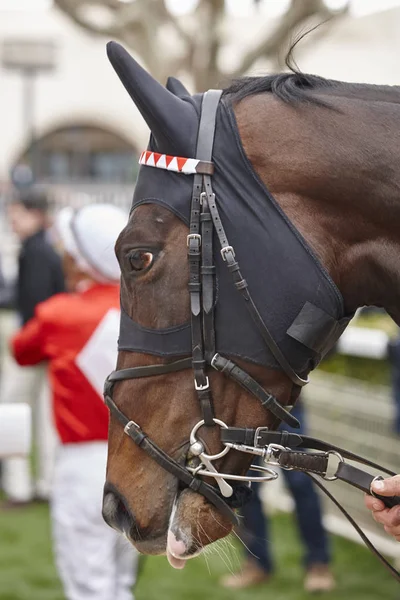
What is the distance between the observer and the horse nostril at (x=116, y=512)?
197 centimetres

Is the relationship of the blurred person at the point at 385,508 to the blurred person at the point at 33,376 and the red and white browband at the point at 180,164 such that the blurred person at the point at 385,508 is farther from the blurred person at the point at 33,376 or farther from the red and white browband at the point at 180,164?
the blurred person at the point at 33,376

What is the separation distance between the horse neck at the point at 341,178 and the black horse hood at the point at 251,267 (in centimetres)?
3

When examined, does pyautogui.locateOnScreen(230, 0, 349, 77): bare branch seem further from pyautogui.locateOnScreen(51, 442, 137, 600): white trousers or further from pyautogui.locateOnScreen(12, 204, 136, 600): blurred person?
pyautogui.locateOnScreen(51, 442, 137, 600): white trousers

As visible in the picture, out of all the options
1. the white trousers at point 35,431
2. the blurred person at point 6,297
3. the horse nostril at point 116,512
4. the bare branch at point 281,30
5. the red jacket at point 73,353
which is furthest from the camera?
the bare branch at point 281,30

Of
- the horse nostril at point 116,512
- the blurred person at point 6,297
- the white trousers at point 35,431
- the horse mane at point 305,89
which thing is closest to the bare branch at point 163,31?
the blurred person at point 6,297

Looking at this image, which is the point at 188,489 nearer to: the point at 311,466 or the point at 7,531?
the point at 311,466

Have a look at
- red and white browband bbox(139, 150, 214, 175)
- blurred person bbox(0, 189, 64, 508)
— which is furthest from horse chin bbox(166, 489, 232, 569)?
blurred person bbox(0, 189, 64, 508)

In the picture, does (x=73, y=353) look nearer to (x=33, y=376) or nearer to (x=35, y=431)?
(x=33, y=376)

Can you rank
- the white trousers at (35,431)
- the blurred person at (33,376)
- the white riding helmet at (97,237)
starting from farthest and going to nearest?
1. the blurred person at (33,376)
2. the white trousers at (35,431)
3. the white riding helmet at (97,237)

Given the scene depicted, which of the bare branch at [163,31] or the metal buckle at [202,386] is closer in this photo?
the metal buckle at [202,386]

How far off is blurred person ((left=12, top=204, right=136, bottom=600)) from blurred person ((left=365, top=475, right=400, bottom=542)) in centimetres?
194

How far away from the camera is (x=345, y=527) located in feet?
20.0

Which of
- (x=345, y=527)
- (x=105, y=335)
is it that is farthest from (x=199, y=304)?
(x=345, y=527)

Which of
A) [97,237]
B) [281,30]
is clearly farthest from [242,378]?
[281,30]
